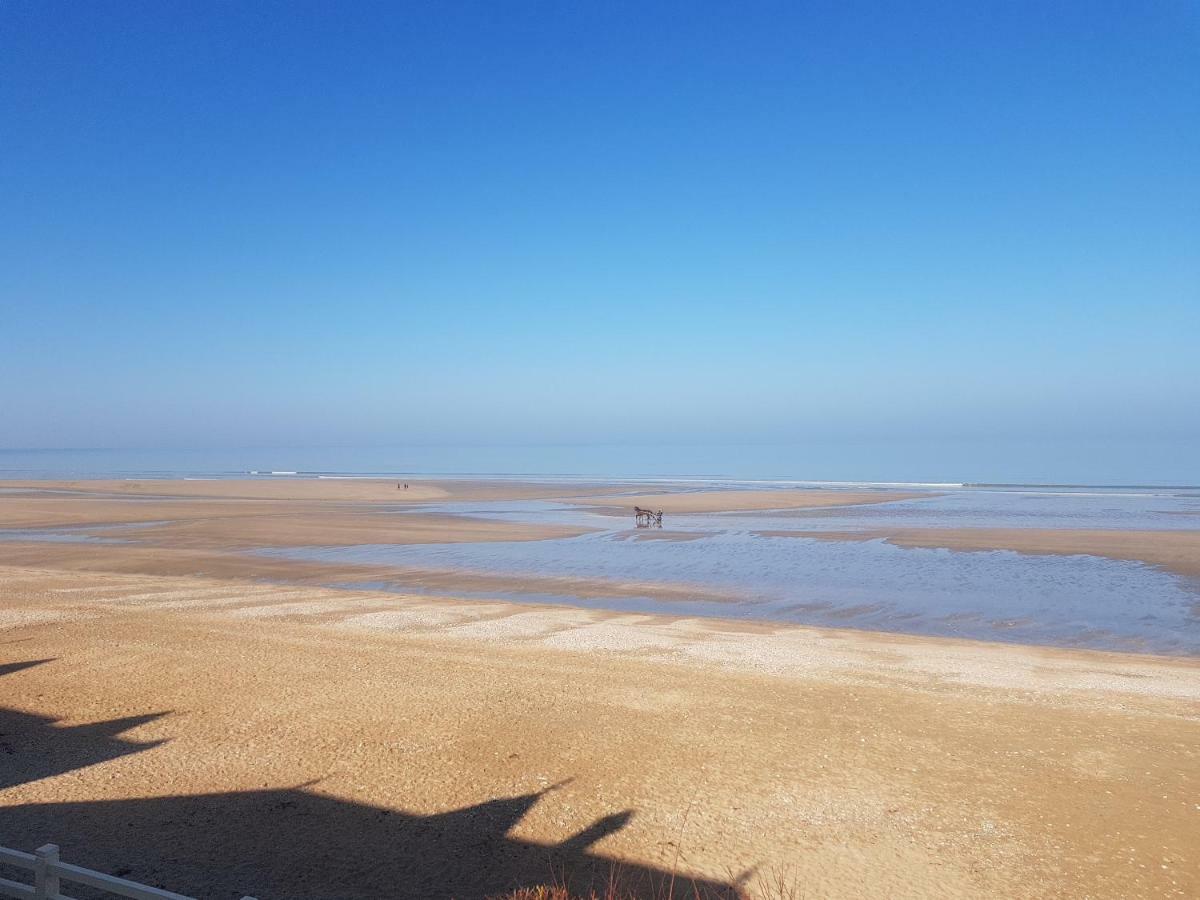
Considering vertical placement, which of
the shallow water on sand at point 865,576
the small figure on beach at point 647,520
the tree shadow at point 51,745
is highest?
the small figure on beach at point 647,520

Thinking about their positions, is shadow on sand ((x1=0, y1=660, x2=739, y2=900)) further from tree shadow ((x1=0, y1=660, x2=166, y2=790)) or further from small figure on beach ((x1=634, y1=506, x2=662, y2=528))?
small figure on beach ((x1=634, y1=506, x2=662, y2=528))

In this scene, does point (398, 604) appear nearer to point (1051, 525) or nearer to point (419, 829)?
point (419, 829)

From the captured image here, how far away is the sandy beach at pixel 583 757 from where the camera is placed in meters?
6.40

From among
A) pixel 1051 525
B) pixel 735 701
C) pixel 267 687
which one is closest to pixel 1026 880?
pixel 735 701

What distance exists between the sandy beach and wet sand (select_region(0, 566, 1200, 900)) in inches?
1.3

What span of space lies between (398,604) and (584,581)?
219 inches

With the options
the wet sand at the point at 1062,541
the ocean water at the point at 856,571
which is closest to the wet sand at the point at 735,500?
the ocean water at the point at 856,571

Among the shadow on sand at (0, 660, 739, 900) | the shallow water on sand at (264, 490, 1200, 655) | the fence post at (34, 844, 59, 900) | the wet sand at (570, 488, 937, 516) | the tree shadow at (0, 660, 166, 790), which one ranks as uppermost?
the wet sand at (570, 488, 937, 516)

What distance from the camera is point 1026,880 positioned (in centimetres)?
631

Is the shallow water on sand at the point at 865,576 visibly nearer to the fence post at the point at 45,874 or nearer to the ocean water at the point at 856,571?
the ocean water at the point at 856,571

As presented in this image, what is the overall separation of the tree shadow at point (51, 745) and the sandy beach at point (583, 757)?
4cm

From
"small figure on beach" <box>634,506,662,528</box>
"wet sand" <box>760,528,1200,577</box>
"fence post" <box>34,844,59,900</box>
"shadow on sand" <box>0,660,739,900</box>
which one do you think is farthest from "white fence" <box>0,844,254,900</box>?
"small figure on beach" <box>634,506,662,528</box>

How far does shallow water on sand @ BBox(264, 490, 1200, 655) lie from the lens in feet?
55.0

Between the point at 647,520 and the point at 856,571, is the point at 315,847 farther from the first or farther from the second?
the point at 647,520
